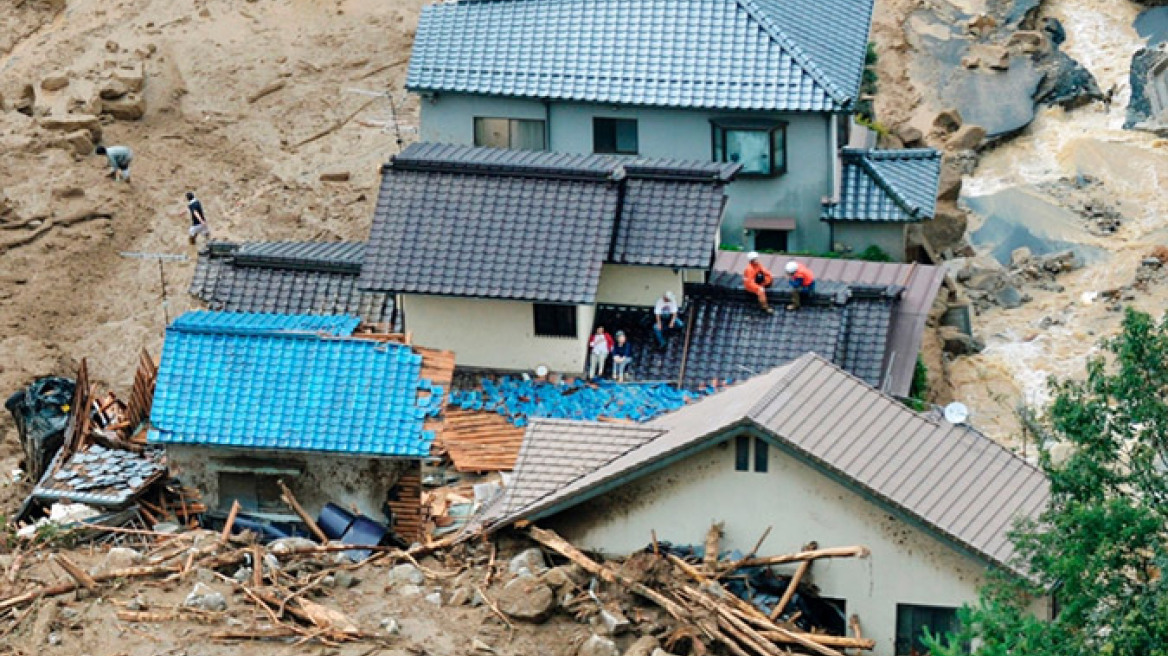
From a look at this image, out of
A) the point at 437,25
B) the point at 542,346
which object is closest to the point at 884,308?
the point at 542,346

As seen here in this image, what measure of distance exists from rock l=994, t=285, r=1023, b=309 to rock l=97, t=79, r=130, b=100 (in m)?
22.1

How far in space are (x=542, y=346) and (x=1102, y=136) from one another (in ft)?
71.6

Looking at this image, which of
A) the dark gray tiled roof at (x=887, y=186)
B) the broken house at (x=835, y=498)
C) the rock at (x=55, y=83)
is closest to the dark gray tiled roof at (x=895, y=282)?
the dark gray tiled roof at (x=887, y=186)

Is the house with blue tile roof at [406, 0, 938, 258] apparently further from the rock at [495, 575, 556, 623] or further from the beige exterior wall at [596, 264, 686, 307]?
the rock at [495, 575, 556, 623]

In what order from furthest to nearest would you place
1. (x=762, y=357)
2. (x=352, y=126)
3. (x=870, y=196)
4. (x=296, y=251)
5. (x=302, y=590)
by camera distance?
(x=352, y=126) < (x=870, y=196) < (x=296, y=251) < (x=762, y=357) < (x=302, y=590)

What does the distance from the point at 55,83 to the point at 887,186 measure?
21.1m

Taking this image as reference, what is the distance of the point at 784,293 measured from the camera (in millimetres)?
48344

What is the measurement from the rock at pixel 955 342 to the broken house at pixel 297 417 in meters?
14.6

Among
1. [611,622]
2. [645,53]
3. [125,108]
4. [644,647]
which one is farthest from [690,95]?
[644,647]

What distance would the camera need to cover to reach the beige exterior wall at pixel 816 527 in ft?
123

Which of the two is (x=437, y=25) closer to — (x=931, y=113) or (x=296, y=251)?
(x=296, y=251)

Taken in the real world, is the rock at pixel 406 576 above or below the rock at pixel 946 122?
above

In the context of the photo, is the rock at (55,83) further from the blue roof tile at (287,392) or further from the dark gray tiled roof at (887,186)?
the dark gray tiled roof at (887,186)

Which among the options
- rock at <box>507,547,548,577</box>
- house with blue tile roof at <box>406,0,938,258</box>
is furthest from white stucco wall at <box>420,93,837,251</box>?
rock at <box>507,547,548,577</box>
